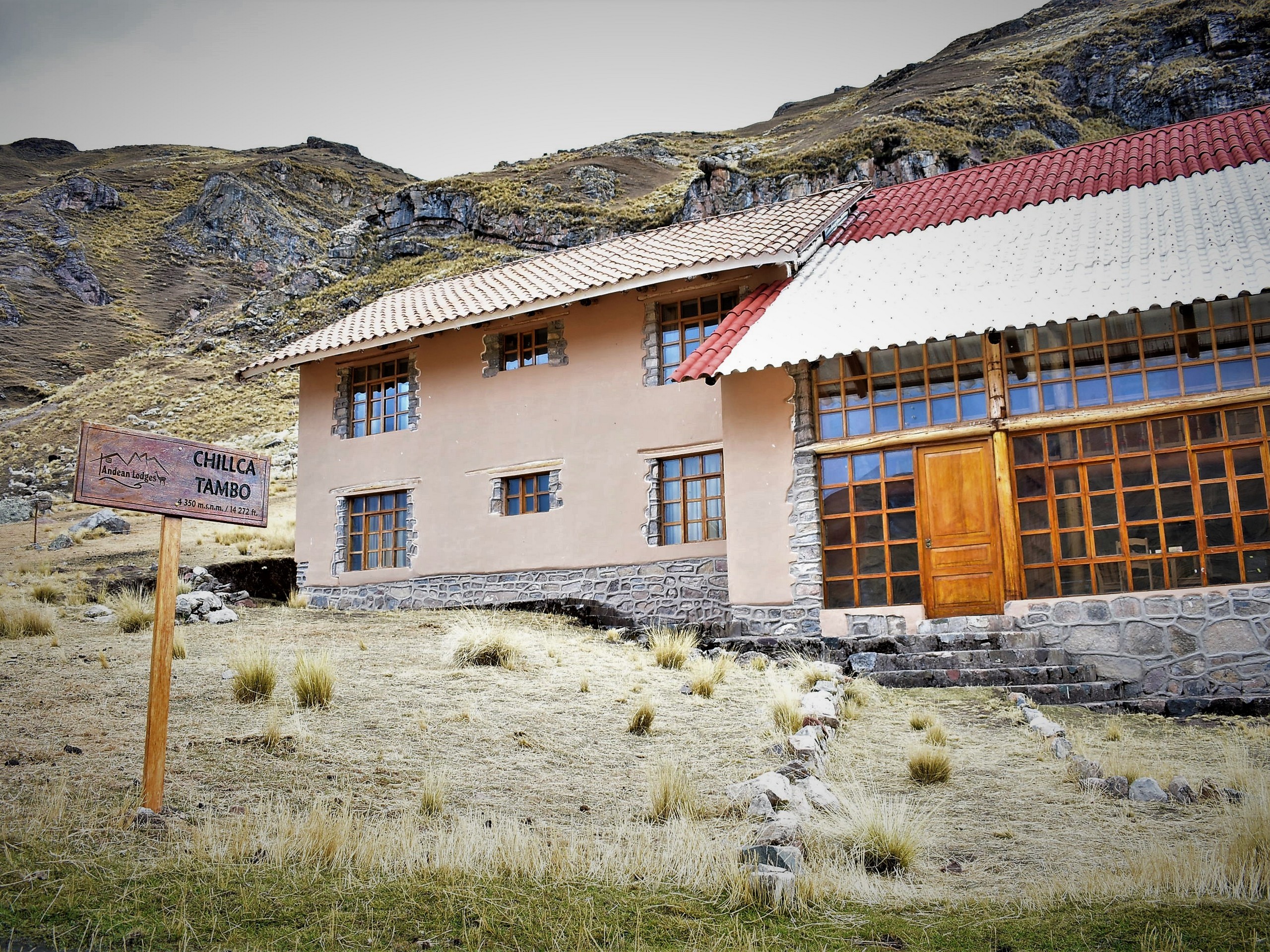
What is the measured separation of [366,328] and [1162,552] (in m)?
13.8

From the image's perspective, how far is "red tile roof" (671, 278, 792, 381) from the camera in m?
12.6

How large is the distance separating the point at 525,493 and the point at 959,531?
7.67 meters

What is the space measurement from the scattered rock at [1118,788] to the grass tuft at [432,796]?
4.31 m

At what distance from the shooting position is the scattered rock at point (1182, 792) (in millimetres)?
6035

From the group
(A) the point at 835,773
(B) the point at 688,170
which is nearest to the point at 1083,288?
(A) the point at 835,773

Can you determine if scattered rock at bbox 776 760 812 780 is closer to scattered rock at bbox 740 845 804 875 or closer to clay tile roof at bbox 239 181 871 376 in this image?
scattered rock at bbox 740 845 804 875

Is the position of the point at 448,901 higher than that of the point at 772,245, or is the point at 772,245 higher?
the point at 772,245

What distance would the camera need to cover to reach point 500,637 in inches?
427

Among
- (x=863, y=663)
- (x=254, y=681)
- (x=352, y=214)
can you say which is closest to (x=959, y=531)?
(x=863, y=663)

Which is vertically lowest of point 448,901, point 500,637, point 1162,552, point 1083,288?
point 448,901

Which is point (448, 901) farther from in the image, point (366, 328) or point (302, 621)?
point (366, 328)

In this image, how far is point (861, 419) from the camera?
12.5m

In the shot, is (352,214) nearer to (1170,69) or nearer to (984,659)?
(1170,69)

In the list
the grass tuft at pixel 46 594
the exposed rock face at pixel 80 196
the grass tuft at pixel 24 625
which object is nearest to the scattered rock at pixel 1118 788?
the grass tuft at pixel 24 625
